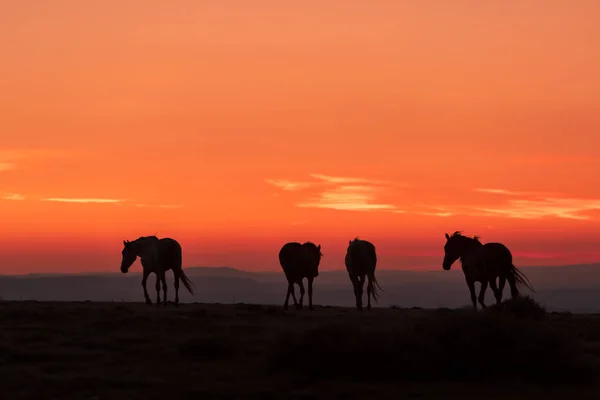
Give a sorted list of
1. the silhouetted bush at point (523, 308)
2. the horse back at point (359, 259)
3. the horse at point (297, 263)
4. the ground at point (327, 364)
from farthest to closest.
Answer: the horse back at point (359, 259) → the horse at point (297, 263) → the silhouetted bush at point (523, 308) → the ground at point (327, 364)

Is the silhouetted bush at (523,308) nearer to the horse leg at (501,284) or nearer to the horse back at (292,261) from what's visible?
the horse leg at (501,284)

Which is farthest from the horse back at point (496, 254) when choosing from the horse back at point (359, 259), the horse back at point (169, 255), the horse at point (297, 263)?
the horse back at point (169, 255)

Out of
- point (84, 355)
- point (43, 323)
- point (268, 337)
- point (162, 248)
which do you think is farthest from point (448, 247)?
point (84, 355)

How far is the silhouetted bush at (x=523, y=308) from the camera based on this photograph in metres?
27.6

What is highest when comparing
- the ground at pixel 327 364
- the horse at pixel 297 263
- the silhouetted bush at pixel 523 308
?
the horse at pixel 297 263

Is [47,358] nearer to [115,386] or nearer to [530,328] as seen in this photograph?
[115,386]

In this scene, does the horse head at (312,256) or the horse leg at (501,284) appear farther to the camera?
the horse head at (312,256)

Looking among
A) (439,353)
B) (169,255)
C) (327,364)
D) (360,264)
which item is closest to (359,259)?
(360,264)

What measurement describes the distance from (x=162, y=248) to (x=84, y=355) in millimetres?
15909

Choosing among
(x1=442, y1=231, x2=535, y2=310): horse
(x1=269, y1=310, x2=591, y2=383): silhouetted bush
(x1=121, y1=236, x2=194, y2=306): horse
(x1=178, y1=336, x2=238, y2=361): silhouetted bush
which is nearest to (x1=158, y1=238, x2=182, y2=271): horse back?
(x1=121, y1=236, x2=194, y2=306): horse

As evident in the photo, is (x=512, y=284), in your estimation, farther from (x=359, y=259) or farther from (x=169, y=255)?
(x=169, y=255)

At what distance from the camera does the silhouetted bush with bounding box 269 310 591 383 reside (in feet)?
56.3

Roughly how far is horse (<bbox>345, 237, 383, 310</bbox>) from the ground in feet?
46.9

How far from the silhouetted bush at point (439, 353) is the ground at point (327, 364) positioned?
0.06ft
